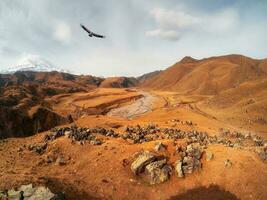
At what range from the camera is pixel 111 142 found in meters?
24.1

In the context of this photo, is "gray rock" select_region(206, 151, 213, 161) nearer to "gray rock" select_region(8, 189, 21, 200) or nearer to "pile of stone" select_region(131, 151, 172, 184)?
"pile of stone" select_region(131, 151, 172, 184)

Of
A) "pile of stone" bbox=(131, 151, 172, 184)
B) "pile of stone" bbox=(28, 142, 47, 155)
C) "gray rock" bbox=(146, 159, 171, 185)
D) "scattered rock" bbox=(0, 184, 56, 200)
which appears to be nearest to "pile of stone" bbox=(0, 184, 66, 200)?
"scattered rock" bbox=(0, 184, 56, 200)

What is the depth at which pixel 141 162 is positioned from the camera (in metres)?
21.0

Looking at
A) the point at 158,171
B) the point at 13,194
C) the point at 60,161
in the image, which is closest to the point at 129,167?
the point at 158,171

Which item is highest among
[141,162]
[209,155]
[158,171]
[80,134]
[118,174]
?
[80,134]

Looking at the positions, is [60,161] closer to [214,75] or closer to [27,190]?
[27,190]

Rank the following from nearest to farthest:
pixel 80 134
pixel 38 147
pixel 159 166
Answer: pixel 159 166
pixel 38 147
pixel 80 134

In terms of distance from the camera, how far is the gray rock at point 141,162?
2078 cm

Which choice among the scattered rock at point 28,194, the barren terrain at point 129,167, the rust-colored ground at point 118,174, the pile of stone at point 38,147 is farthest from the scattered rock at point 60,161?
the scattered rock at point 28,194

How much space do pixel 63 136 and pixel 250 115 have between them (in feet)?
112

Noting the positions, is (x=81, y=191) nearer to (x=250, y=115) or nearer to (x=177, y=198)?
(x=177, y=198)

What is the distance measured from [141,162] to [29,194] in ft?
24.0

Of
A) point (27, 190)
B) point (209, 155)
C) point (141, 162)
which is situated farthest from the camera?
point (209, 155)

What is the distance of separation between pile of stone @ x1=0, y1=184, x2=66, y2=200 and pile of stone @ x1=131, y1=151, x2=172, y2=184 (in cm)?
591
